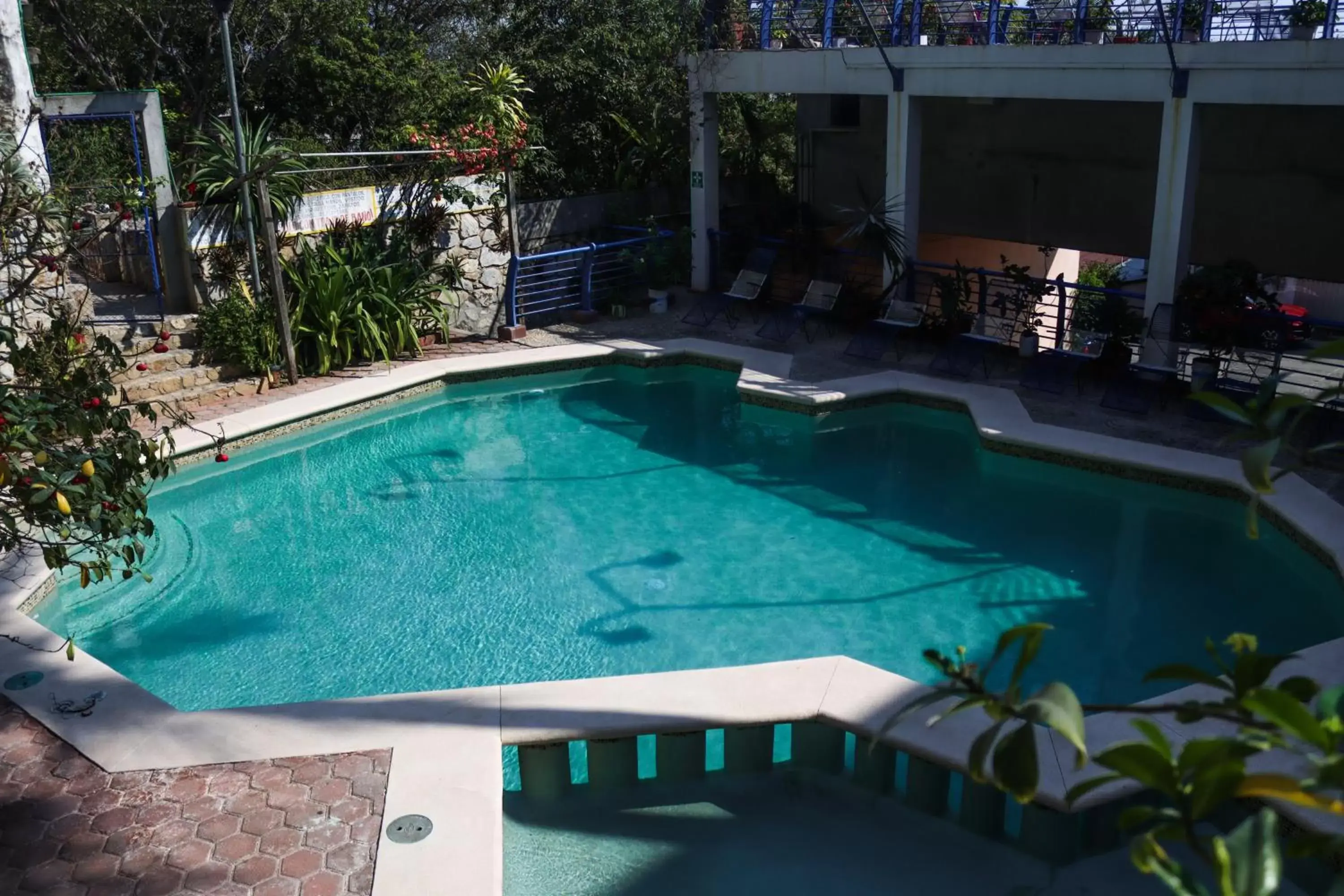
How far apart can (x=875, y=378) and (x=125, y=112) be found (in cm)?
856

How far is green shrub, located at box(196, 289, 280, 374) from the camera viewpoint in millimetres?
12922

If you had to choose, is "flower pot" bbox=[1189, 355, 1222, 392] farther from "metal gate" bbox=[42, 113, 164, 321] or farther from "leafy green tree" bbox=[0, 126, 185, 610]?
"metal gate" bbox=[42, 113, 164, 321]

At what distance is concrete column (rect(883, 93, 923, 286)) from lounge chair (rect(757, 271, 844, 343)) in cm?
109

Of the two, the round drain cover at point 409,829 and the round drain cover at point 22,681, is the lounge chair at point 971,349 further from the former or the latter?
the round drain cover at point 22,681

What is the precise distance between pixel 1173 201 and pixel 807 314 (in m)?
4.41

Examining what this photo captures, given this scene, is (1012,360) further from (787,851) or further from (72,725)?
(72,725)

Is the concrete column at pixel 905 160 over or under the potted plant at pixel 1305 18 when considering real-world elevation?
under

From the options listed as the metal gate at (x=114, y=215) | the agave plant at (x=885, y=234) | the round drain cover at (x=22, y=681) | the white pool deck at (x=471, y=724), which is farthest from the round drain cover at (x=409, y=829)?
the agave plant at (x=885, y=234)

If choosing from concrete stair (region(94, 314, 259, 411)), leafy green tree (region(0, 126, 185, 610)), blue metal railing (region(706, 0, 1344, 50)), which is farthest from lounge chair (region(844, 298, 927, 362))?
leafy green tree (region(0, 126, 185, 610))

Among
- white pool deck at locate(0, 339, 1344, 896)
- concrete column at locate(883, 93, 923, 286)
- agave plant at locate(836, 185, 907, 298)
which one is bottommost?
white pool deck at locate(0, 339, 1344, 896)

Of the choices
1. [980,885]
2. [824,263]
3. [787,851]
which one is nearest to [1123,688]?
[980,885]

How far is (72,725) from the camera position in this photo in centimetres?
659

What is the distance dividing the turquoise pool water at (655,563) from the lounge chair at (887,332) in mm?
1198

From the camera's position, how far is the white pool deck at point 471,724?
5.70m
